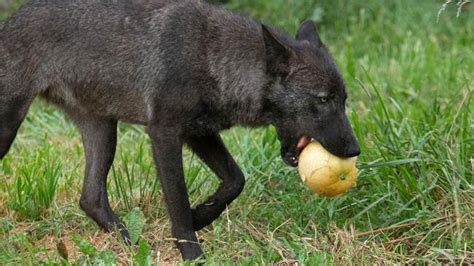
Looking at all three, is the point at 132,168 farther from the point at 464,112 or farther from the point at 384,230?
the point at 464,112

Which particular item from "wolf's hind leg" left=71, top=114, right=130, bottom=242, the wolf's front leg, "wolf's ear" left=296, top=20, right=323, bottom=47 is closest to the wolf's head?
"wolf's ear" left=296, top=20, right=323, bottom=47

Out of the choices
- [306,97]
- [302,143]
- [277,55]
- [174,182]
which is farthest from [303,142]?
[174,182]

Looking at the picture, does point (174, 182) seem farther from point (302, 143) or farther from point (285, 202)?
point (285, 202)

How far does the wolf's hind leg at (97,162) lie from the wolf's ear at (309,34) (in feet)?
4.25

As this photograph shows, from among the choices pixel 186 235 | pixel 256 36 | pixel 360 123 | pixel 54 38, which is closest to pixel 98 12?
pixel 54 38

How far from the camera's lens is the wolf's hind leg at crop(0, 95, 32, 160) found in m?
5.87

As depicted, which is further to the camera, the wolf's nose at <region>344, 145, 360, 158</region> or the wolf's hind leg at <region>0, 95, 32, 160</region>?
the wolf's hind leg at <region>0, 95, 32, 160</region>

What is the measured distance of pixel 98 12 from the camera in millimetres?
6047

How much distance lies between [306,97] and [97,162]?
145 cm

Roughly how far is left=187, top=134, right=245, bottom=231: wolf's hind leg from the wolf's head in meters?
0.45

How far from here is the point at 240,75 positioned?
5727 mm

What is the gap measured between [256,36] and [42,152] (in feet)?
6.36

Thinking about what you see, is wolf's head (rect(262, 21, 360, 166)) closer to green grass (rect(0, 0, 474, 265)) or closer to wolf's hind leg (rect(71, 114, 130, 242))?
green grass (rect(0, 0, 474, 265))

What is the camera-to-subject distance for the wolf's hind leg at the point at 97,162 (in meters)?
6.13
